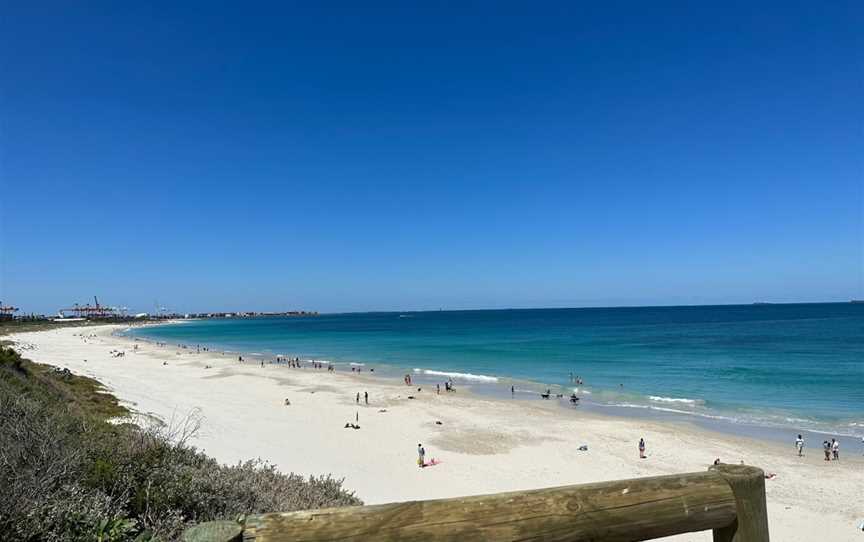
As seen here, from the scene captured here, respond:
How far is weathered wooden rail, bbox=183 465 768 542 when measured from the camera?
1638mm

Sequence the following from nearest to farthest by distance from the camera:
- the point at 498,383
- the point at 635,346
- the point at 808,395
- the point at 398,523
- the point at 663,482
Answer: the point at 398,523 → the point at 663,482 → the point at 808,395 → the point at 498,383 → the point at 635,346

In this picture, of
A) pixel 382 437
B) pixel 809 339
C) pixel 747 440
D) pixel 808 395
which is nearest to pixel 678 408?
pixel 747 440

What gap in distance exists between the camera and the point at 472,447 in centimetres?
1812

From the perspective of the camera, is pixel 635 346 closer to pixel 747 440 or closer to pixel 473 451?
pixel 747 440

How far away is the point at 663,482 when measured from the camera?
2.01 metres

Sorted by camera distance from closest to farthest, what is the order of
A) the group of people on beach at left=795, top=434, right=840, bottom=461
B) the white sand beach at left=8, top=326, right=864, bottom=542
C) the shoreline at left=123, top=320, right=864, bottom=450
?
the white sand beach at left=8, top=326, right=864, bottom=542
the group of people on beach at left=795, top=434, right=840, bottom=461
the shoreline at left=123, top=320, right=864, bottom=450

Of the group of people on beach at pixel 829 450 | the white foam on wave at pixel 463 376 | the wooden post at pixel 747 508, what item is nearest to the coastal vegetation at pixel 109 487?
the wooden post at pixel 747 508

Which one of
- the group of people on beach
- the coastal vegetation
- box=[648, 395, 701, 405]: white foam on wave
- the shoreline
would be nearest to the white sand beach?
the group of people on beach

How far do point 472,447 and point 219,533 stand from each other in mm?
17474

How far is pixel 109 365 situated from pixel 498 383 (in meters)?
31.9

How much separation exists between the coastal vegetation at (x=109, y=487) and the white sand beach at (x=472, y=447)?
648cm

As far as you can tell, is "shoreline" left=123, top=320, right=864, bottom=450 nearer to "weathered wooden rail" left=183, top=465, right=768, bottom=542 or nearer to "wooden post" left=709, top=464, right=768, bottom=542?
"wooden post" left=709, top=464, right=768, bottom=542

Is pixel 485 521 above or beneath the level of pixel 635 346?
above

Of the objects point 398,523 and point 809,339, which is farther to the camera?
point 809,339
